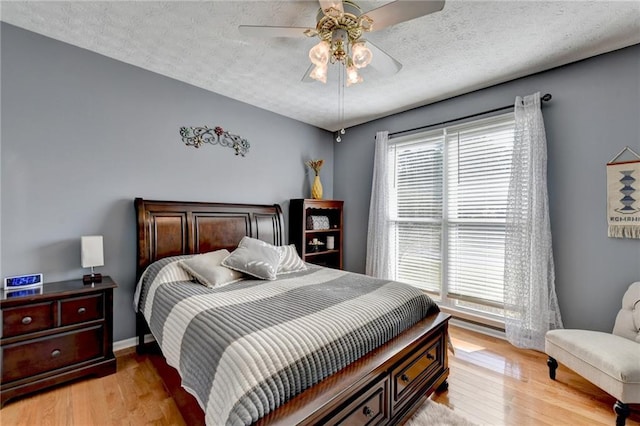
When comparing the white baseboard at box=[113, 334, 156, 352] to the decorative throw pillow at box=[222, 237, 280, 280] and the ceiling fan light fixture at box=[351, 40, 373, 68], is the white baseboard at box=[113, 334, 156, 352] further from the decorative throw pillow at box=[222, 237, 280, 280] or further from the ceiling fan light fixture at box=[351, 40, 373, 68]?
the ceiling fan light fixture at box=[351, 40, 373, 68]

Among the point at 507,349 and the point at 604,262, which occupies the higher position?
the point at 604,262

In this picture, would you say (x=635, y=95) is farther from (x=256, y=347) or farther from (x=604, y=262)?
(x=256, y=347)

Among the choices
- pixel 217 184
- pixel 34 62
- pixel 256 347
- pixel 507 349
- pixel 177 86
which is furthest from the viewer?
pixel 217 184

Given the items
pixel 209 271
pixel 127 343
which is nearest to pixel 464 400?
pixel 209 271

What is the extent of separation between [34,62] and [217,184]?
1.71 meters

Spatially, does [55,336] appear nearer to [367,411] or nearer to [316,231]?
[367,411]

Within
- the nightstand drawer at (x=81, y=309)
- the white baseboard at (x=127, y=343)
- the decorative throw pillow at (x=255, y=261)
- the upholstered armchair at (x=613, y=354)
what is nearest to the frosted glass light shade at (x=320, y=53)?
the decorative throw pillow at (x=255, y=261)

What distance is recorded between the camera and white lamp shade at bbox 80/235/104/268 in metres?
2.24

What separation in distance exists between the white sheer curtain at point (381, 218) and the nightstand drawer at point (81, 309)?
2.92m

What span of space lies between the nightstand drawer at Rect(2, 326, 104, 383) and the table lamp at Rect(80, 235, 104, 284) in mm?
407

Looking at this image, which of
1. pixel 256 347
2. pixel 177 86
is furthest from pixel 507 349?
pixel 177 86

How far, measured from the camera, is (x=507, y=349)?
2.68 m

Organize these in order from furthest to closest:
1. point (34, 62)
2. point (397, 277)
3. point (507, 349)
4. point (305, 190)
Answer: point (305, 190)
point (397, 277)
point (507, 349)
point (34, 62)

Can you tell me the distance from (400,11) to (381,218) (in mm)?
2532
